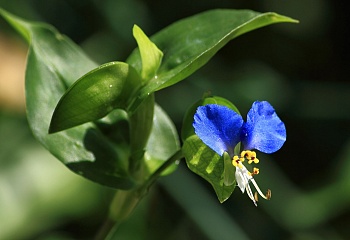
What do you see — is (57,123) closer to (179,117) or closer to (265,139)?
(265,139)

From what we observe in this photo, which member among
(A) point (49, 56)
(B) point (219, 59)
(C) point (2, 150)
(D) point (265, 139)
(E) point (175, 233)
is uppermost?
(A) point (49, 56)

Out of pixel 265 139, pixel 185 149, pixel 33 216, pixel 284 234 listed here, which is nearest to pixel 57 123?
pixel 185 149

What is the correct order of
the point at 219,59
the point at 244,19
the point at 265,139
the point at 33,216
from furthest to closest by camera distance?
the point at 219,59
the point at 33,216
the point at 244,19
the point at 265,139

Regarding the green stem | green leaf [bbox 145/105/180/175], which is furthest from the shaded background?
the green stem

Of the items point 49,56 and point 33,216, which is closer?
point 49,56

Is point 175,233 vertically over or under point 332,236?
over

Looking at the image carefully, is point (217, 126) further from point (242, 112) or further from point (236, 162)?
point (242, 112)

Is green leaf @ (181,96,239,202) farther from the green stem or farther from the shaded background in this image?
the shaded background

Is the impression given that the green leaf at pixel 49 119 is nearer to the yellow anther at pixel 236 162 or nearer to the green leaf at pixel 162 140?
the green leaf at pixel 162 140
